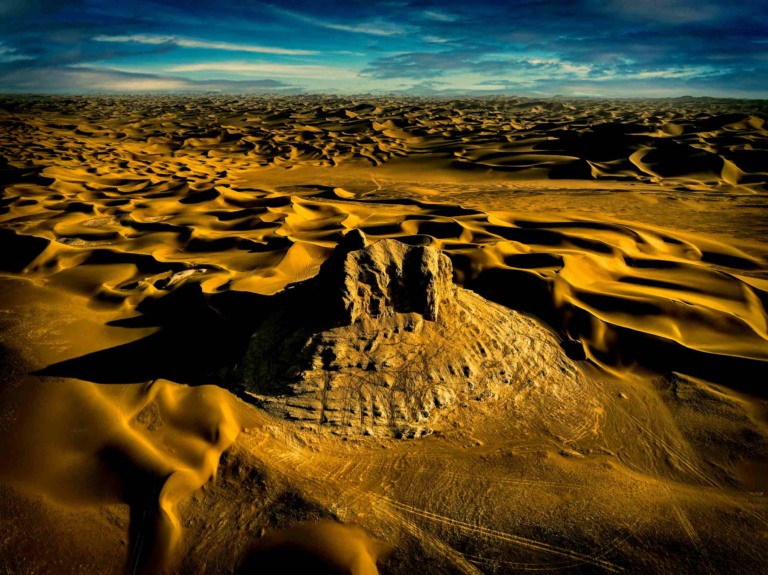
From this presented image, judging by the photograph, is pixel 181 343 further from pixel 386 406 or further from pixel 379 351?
pixel 386 406

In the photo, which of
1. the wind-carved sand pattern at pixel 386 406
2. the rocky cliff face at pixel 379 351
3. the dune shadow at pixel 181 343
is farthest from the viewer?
the dune shadow at pixel 181 343

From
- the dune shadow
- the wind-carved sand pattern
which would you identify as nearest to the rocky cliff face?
the wind-carved sand pattern

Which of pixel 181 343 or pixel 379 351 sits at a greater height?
pixel 379 351

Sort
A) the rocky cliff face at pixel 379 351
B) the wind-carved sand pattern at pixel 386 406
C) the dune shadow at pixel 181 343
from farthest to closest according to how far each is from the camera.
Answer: the dune shadow at pixel 181 343 < the rocky cliff face at pixel 379 351 < the wind-carved sand pattern at pixel 386 406

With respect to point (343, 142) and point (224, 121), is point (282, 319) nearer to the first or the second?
point (343, 142)

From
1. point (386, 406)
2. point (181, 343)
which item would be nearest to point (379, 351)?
point (386, 406)

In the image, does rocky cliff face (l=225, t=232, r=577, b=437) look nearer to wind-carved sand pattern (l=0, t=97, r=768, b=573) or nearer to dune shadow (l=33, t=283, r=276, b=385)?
wind-carved sand pattern (l=0, t=97, r=768, b=573)

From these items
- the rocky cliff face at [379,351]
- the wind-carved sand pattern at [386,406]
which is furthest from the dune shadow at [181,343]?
the rocky cliff face at [379,351]

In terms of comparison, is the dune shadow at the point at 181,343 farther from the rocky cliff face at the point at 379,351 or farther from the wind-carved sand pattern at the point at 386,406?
the rocky cliff face at the point at 379,351

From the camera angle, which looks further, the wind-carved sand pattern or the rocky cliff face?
the rocky cliff face
